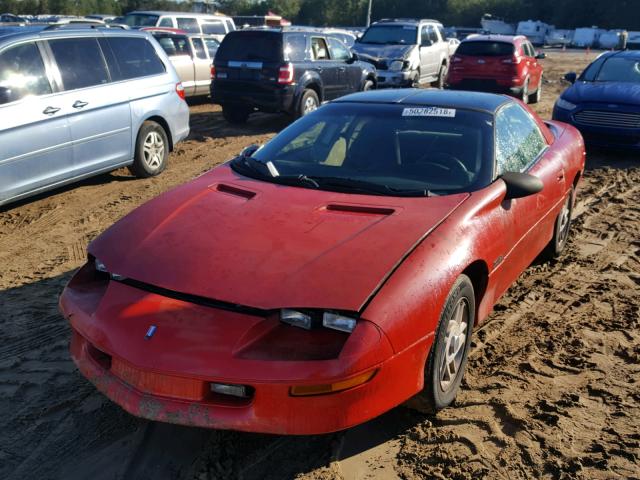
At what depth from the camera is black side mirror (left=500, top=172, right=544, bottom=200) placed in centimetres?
389

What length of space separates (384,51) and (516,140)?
12.6 meters

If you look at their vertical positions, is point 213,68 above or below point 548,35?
above

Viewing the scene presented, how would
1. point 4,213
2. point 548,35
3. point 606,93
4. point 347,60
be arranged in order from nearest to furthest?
1. point 4,213
2. point 606,93
3. point 347,60
4. point 548,35

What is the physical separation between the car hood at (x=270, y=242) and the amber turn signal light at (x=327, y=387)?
0.29m

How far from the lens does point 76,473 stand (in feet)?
9.55

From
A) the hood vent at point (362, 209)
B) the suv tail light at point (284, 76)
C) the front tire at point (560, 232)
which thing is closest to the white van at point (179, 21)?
the suv tail light at point (284, 76)

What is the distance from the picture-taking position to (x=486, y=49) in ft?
51.8

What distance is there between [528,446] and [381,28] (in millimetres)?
16059

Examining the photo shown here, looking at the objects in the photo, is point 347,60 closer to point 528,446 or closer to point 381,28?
point 381,28

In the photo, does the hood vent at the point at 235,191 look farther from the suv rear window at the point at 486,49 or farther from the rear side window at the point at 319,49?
the suv rear window at the point at 486,49

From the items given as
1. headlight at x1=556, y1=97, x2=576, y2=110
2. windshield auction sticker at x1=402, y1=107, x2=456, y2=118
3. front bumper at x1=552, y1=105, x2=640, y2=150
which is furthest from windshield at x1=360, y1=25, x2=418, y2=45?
windshield auction sticker at x1=402, y1=107, x2=456, y2=118

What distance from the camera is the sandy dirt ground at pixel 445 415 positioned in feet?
9.73

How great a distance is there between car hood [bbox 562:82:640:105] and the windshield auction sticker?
664 centimetres

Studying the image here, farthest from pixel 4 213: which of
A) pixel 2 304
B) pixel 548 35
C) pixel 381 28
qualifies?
pixel 548 35
